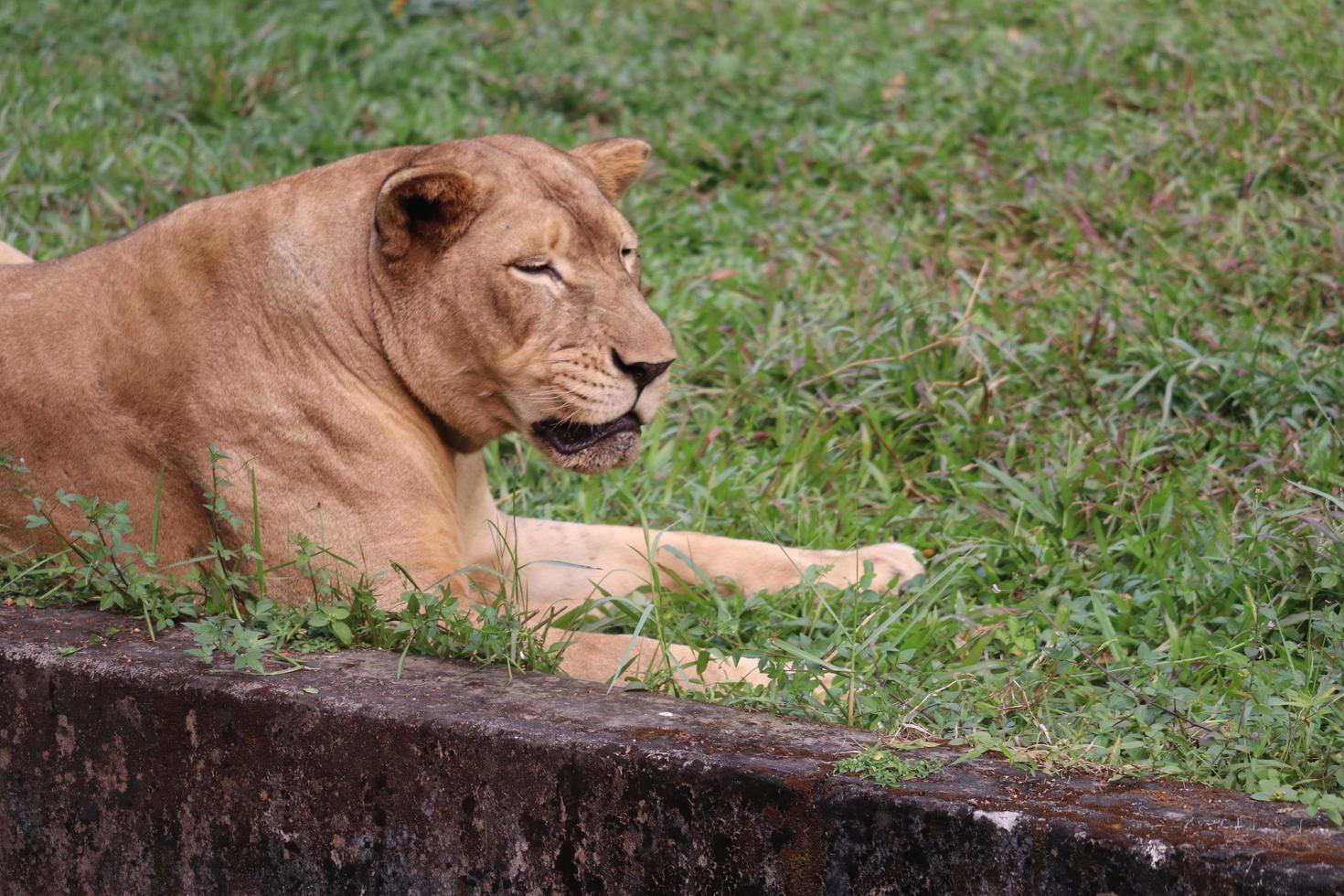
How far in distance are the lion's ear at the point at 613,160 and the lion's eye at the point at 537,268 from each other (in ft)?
1.83

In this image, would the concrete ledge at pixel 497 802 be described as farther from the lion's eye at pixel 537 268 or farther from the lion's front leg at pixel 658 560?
the lion's front leg at pixel 658 560

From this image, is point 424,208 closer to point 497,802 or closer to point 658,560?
point 658,560

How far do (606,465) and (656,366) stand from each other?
28 centimetres

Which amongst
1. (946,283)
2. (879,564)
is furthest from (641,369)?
(946,283)

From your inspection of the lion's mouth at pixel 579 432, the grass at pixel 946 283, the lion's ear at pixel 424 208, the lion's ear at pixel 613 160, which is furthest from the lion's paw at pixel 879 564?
the lion's ear at pixel 424 208

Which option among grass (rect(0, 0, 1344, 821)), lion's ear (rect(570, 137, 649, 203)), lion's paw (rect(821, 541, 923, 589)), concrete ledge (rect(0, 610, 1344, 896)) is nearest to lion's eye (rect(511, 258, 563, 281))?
lion's ear (rect(570, 137, 649, 203))

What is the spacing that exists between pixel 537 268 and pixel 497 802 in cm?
142

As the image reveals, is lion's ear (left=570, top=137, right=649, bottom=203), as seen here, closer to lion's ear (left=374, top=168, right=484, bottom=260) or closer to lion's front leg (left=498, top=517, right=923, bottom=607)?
lion's ear (left=374, top=168, right=484, bottom=260)

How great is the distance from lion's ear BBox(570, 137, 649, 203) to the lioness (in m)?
0.44

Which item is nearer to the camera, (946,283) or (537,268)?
(537,268)

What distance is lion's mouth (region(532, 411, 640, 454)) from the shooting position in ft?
11.7

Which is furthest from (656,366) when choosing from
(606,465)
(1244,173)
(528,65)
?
(528,65)

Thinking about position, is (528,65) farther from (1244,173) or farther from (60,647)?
(60,647)

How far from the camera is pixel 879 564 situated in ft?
13.7
